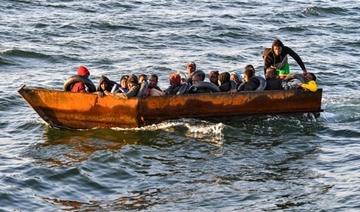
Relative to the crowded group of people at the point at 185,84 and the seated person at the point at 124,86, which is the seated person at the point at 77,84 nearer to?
the crowded group of people at the point at 185,84

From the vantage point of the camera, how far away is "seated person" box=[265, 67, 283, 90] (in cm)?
1822

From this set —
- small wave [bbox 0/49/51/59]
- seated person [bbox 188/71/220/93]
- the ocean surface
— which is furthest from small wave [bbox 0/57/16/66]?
seated person [bbox 188/71/220/93]

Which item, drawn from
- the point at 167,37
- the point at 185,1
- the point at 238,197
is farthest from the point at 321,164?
the point at 185,1

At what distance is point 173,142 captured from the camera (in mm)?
17359

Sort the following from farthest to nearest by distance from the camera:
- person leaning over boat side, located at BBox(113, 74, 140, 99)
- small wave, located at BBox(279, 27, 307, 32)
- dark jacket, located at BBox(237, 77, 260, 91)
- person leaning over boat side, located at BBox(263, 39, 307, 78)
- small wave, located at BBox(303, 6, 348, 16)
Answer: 1. small wave, located at BBox(303, 6, 348, 16)
2. small wave, located at BBox(279, 27, 307, 32)
3. person leaning over boat side, located at BBox(263, 39, 307, 78)
4. dark jacket, located at BBox(237, 77, 260, 91)
5. person leaning over boat side, located at BBox(113, 74, 140, 99)

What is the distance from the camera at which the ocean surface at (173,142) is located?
45.8 ft

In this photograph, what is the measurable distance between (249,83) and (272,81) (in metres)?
0.54

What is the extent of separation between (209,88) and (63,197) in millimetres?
5225

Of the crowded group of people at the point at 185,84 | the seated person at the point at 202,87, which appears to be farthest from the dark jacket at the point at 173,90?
the seated person at the point at 202,87

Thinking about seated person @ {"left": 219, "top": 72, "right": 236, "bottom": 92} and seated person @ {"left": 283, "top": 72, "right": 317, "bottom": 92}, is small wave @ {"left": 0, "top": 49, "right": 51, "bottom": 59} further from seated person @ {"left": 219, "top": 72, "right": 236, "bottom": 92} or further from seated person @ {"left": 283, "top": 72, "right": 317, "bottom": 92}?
seated person @ {"left": 283, "top": 72, "right": 317, "bottom": 92}

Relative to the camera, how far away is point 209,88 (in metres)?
18.0

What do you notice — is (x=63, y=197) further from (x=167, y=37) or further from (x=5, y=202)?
(x=167, y=37)

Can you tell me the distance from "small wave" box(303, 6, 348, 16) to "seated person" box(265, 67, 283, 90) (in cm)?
1830

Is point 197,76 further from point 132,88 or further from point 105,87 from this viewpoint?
point 105,87
